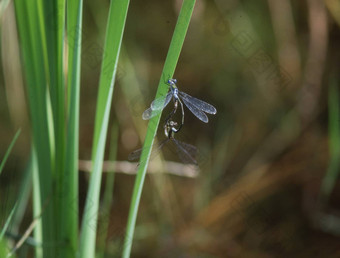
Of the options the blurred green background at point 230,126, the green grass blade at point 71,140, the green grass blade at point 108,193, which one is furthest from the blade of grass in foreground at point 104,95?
the blurred green background at point 230,126

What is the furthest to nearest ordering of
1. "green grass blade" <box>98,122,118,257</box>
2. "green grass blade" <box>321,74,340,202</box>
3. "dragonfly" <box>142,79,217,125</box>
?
"green grass blade" <box>321,74,340,202</box> < "green grass blade" <box>98,122,118,257</box> < "dragonfly" <box>142,79,217,125</box>

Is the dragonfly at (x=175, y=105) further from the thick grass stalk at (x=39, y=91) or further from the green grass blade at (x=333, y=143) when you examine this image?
the green grass blade at (x=333, y=143)

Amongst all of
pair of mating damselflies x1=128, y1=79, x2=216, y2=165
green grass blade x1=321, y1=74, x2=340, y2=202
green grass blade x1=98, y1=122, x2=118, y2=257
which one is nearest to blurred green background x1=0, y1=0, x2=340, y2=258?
green grass blade x1=321, y1=74, x2=340, y2=202

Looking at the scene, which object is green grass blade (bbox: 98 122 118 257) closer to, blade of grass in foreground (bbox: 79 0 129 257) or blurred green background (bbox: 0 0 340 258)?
blurred green background (bbox: 0 0 340 258)

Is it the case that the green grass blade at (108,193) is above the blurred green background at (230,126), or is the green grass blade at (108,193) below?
below

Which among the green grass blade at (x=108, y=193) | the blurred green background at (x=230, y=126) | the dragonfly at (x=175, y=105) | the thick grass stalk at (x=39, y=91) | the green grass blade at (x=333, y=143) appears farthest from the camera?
the blurred green background at (x=230, y=126)

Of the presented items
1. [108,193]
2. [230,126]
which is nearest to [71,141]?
[108,193]

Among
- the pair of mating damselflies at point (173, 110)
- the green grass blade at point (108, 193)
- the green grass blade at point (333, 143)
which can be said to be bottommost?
the pair of mating damselflies at point (173, 110)
